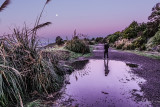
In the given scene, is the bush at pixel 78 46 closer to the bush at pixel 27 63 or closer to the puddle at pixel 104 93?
the puddle at pixel 104 93

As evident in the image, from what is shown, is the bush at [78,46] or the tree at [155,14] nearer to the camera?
the bush at [78,46]

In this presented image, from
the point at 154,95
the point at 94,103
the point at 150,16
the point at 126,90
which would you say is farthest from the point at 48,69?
the point at 150,16

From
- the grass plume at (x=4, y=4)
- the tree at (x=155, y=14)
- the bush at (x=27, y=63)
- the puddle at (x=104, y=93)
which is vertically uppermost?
the tree at (x=155, y=14)

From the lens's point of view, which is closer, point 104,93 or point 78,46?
point 104,93

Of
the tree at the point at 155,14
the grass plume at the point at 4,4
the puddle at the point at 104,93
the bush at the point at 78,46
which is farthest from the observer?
the tree at the point at 155,14

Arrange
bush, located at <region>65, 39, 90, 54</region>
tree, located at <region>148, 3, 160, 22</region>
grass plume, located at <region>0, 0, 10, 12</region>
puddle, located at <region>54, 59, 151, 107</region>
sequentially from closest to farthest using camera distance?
grass plume, located at <region>0, 0, 10, 12</region>, puddle, located at <region>54, 59, 151, 107</region>, bush, located at <region>65, 39, 90, 54</region>, tree, located at <region>148, 3, 160, 22</region>

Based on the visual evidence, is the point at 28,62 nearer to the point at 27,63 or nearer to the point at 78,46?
the point at 27,63

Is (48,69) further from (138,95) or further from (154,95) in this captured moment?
(154,95)

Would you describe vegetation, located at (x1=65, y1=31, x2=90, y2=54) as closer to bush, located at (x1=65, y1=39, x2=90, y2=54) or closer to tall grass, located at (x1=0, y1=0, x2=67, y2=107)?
bush, located at (x1=65, y1=39, x2=90, y2=54)

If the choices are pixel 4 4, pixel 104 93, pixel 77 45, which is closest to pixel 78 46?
pixel 77 45

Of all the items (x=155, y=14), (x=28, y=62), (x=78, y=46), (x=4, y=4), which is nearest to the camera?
(x=4, y=4)

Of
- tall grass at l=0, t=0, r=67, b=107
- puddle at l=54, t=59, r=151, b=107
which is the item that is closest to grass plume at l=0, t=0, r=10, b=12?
tall grass at l=0, t=0, r=67, b=107

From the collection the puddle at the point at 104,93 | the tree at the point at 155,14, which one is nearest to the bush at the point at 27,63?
the puddle at the point at 104,93

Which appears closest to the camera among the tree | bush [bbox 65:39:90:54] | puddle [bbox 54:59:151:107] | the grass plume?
the grass plume
